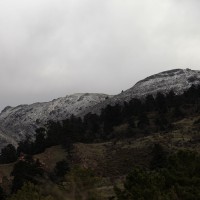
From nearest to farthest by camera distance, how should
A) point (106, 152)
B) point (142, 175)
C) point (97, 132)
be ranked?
point (142, 175) → point (106, 152) → point (97, 132)

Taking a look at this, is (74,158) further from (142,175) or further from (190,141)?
(142,175)

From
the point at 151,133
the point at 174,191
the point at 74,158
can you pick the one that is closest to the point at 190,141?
the point at 151,133

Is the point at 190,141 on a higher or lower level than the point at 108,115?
lower

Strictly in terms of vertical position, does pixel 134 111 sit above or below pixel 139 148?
above

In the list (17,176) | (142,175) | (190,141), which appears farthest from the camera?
(190,141)

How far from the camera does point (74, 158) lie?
94312 millimetres

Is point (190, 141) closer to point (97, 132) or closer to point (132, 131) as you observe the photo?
point (132, 131)

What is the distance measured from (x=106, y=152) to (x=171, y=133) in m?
15.6

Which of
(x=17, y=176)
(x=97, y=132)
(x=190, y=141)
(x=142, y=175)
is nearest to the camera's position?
(x=142, y=175)

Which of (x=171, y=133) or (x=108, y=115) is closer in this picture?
(x=171, y=133)

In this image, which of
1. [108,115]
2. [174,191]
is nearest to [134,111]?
[108,115]

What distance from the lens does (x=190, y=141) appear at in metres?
89.1

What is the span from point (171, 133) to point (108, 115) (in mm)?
29666

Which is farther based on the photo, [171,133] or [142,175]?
[171,133]
